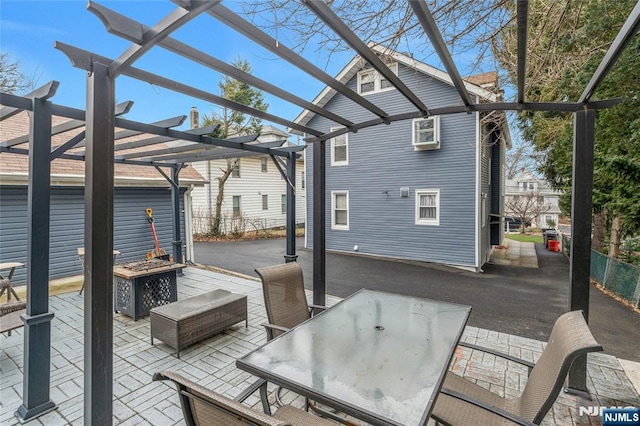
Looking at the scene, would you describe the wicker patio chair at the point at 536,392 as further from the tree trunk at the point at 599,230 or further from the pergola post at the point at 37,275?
the tree trunk at the point at 599,230

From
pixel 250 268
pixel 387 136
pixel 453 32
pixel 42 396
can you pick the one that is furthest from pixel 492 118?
pixel 42 396

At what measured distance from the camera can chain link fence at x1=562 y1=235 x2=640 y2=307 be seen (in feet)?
20.9

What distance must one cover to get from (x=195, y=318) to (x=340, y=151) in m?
9.59

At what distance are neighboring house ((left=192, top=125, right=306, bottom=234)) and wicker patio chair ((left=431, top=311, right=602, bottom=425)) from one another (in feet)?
47.8

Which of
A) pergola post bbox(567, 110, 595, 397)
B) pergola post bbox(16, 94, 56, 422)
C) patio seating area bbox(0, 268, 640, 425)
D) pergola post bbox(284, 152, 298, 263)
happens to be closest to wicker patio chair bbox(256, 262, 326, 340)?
patio seating area bbox(0, 268, 640, 425)

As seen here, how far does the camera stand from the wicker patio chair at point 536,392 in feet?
5.64

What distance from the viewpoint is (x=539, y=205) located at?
1036 inches

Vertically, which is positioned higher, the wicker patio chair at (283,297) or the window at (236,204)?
the window at (236,204)

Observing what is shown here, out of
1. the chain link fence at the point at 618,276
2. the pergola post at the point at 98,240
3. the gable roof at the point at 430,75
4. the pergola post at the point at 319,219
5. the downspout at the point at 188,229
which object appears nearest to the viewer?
the pergola post at the point at 98,240

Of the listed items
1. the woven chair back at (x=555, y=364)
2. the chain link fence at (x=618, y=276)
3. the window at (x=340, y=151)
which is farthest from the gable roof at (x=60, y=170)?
the chain link fence at (x=618, y=276)

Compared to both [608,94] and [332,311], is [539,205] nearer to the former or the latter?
[608,94]

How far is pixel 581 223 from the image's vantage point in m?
2.96

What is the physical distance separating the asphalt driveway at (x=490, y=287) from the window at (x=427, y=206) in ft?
4.79

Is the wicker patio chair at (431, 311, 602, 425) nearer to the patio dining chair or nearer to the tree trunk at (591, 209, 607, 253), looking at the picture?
the patio dining chair
